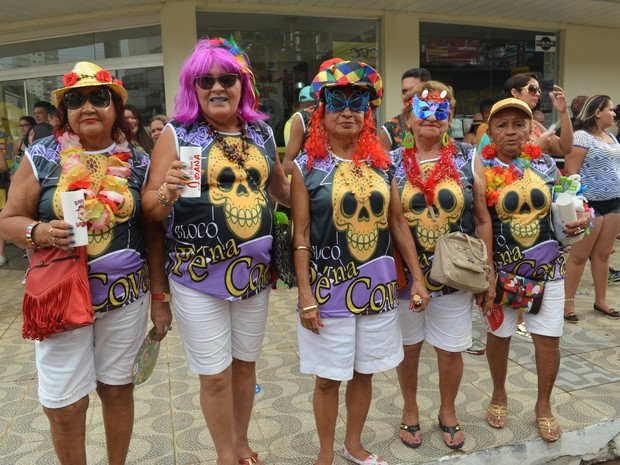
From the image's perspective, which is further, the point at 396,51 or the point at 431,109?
the point at 396,51

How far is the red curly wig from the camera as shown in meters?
2.71

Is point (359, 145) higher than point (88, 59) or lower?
lower

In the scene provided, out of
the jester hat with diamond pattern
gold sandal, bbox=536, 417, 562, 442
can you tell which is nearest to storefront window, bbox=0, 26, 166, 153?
the jester hat with diamond pattern

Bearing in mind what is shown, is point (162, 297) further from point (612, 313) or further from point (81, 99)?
point (612, 313)

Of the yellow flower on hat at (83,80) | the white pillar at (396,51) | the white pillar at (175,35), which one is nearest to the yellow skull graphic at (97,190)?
the yellow flower on hat at (83,80)

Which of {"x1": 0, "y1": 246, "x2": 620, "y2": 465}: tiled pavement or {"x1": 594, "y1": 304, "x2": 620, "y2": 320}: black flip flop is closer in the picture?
{"x1": 0, "y1": 246, "x2": 620, "y2": 465}: tiled pavement

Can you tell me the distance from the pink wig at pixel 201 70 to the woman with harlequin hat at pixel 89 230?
0.27 m

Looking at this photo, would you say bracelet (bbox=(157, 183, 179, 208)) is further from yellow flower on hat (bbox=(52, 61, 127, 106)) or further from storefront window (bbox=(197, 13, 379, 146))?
storefront window (bbox=(197, 13, 379, 146))

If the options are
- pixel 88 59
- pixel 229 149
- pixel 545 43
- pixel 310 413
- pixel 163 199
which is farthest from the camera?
pixel 545 43

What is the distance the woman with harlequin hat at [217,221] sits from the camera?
248 centimetres

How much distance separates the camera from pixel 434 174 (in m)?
2.93

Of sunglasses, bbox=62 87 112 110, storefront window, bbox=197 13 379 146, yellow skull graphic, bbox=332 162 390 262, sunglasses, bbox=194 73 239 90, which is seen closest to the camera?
sunglasses, bbox=62 87 112 110

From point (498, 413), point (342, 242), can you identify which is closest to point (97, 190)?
point (342, 242)

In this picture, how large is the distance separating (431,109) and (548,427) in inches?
75.6
